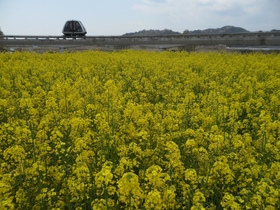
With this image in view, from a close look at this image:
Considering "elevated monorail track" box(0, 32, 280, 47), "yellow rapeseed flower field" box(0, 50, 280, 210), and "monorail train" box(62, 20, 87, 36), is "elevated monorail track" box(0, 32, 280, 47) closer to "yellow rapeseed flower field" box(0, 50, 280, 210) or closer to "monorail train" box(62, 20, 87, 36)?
"monorail train" box(62, 20, 87, 36)

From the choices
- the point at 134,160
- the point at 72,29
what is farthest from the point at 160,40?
the point at 134,160

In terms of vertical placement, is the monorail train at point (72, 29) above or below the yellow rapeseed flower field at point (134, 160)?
above

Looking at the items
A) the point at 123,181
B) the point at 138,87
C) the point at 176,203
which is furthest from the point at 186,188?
the point at 138,87

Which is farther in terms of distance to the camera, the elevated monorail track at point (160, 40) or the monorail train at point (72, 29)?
the monorail train at point (72, 29)

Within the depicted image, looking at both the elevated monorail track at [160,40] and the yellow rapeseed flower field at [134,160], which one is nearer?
the yellow rapeseed flower field at [134,160]

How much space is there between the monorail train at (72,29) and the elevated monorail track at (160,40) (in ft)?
8.88

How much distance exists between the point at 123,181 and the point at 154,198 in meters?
0.32

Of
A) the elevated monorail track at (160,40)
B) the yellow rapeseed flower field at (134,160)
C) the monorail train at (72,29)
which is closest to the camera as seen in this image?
the yellow rapeseed flower field at (134,160)

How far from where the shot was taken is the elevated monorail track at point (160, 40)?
3103 cm

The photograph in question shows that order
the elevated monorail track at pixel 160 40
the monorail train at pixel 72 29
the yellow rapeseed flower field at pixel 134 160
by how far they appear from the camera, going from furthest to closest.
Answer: the monorail train at pixel 72 29 < the elevated monorail track at pixel 160 40 < the yellow rapeseed flower field at pixel 134 160

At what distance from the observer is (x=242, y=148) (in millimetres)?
4164

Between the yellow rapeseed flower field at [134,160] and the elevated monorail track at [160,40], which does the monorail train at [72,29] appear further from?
the yellow rapeseed flower field at [134,160]

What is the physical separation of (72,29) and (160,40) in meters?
14.6

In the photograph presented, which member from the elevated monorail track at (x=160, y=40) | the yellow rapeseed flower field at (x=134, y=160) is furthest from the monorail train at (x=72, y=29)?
the yellow rapeseed flower field at (x=134, y=160)
